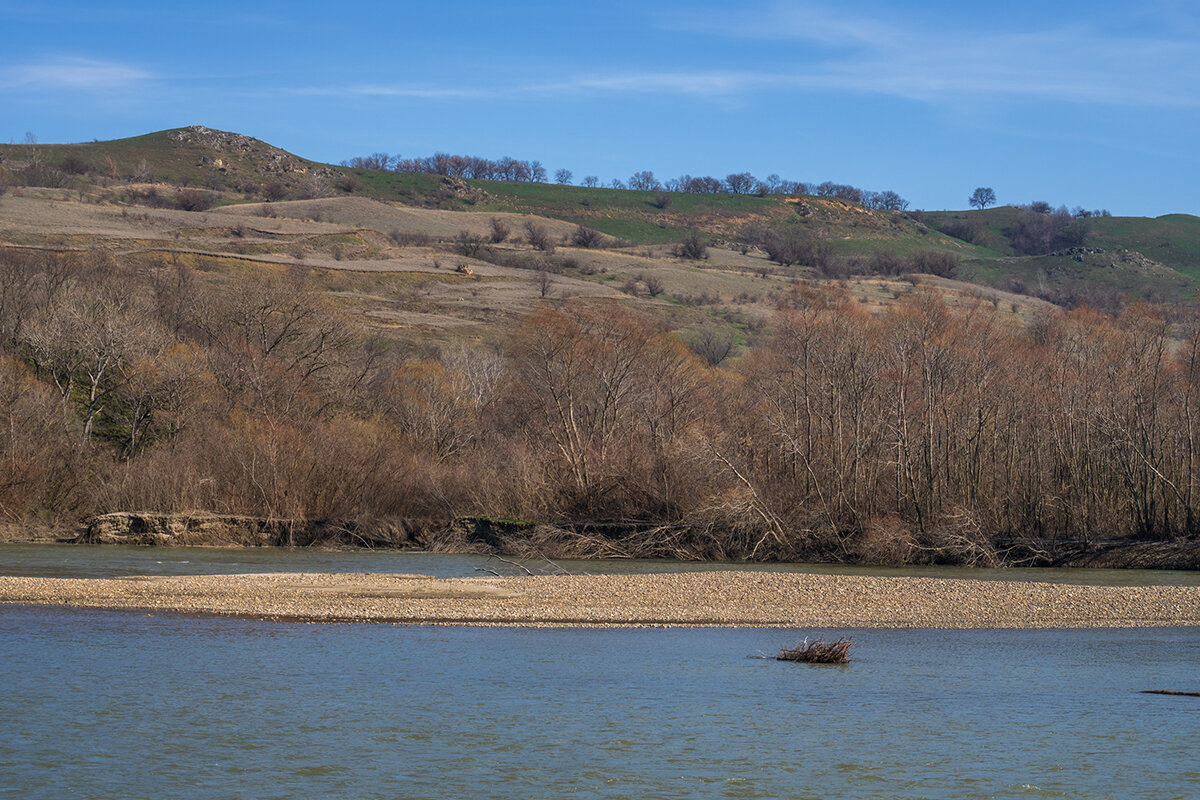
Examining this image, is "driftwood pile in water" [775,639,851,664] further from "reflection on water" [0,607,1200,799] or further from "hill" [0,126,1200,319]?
"hill" [0,126,1200,319]

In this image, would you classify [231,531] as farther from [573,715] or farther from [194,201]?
[194,201]

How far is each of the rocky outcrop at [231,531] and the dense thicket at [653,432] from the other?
0.79m

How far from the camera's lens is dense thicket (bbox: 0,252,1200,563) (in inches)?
1827

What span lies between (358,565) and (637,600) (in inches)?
554

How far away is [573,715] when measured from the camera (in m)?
18.9

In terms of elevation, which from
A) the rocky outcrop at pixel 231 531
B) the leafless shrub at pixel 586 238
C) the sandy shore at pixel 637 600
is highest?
the leafless shrub at pixel 586 238

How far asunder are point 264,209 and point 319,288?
45216 mm

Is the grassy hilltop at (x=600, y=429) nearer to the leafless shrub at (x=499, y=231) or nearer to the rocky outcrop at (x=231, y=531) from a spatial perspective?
the rocky outcrop at (x=231, y=531)

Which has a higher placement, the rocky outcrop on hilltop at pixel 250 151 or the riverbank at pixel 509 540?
the rocky outcrop on hilltop at pixel 250 151

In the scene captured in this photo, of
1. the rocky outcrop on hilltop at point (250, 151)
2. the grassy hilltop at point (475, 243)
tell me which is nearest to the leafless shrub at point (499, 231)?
the grassy hilltop at point (475, 243)

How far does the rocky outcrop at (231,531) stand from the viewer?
160 feet

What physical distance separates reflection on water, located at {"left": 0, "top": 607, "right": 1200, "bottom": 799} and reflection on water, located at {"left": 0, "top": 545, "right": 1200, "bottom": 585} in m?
11.9

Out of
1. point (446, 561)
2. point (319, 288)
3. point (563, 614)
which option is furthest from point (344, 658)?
point (319, 288)

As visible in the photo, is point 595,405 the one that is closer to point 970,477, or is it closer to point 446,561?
point 446,561
